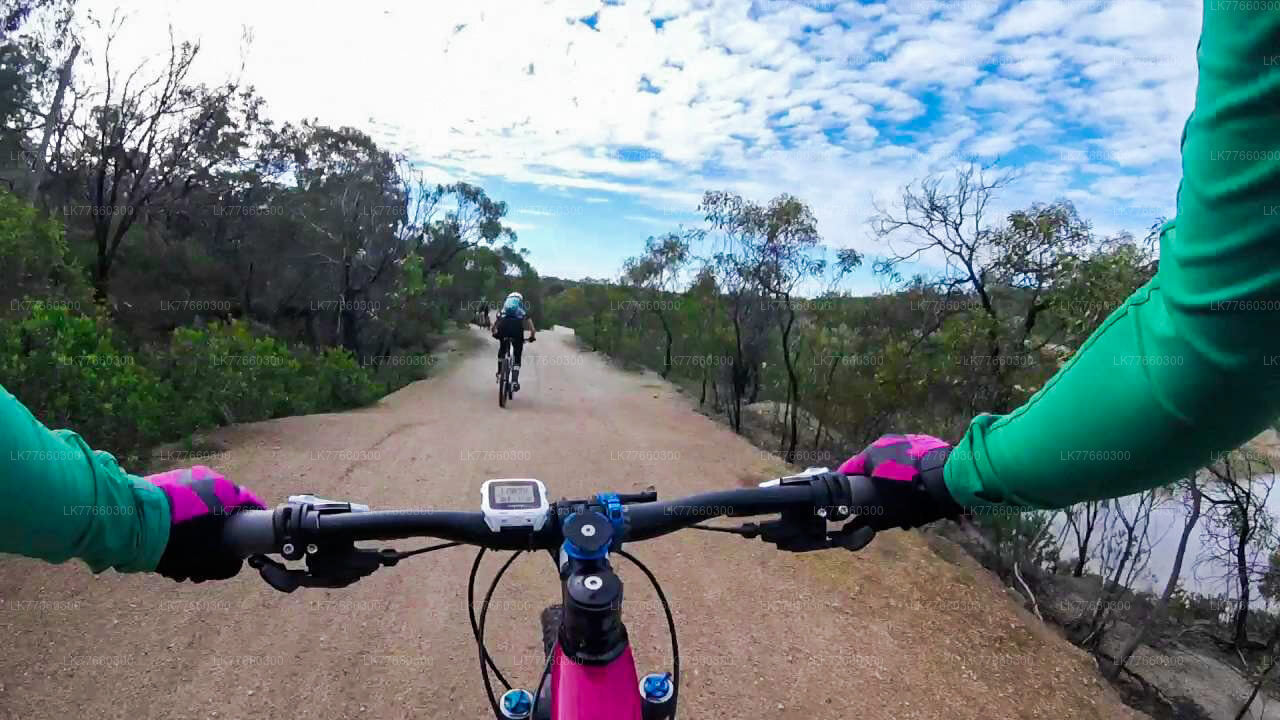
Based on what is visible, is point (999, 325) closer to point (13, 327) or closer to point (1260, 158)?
point (1260, 158)

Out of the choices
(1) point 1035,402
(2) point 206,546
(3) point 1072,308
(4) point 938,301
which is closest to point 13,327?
(2) point 206,546

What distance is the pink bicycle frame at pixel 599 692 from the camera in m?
1.17

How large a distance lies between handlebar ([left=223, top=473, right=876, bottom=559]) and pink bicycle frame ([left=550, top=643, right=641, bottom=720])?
0.27 meters

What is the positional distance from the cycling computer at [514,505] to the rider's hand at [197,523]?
1.68 ft

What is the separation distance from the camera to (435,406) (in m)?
12.6

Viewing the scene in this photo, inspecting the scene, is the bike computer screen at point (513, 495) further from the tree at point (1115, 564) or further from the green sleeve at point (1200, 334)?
the tree at point (1115, 564)

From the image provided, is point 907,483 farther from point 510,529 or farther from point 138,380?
point 138,380

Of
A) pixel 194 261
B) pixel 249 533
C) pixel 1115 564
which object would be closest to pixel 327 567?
pixel 249 533

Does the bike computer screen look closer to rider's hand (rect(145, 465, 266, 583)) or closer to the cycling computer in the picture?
the cycling computer

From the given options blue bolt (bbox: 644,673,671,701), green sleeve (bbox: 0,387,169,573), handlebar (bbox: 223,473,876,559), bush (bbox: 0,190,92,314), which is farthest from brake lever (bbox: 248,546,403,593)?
bush (bbox: 0,190,92,314)

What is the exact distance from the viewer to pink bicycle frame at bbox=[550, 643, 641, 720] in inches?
46.3

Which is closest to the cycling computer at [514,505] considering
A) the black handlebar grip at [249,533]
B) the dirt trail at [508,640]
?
the black handlebar grip at [249,533]

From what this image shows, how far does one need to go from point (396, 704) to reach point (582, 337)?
34824mm

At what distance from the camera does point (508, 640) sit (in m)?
4.30
